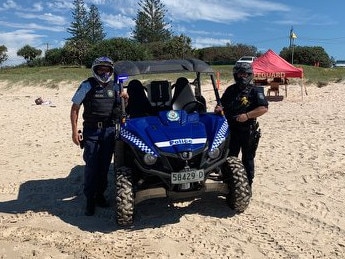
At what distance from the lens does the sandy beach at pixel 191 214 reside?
16.3ft

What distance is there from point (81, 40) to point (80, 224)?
61911 millimetres

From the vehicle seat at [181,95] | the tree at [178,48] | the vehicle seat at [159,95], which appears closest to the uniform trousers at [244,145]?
the vehicle seat at [181,95]

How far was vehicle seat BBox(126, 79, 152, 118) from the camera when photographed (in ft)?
21.1

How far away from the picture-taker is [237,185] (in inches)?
222

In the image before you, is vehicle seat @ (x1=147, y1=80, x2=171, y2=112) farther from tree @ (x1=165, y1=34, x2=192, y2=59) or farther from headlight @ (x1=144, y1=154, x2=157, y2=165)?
tree @ (x1=165, y1=34, x2=192, y2=59)

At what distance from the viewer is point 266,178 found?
7352 mm


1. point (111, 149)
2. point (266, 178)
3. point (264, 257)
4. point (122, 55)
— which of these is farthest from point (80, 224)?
point (122, 55)

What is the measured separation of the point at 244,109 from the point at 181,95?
3.03 ft

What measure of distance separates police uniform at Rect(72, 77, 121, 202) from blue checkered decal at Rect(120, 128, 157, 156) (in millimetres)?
428

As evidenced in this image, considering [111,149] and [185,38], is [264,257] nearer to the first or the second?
[111,149]

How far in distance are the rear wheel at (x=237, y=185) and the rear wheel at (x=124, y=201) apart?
3.86 feet

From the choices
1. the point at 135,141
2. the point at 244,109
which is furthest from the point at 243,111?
the point at 135,141

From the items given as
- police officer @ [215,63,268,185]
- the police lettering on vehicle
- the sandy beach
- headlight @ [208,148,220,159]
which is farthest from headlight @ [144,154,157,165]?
police officer @ [215,63,268,185]

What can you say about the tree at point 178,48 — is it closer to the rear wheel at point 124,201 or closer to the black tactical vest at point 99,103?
the black tactical vest at point 99,103
